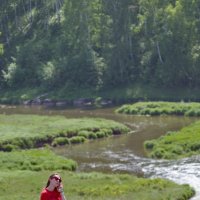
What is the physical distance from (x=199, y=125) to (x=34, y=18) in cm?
9383

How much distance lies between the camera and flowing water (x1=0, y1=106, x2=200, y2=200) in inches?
1815

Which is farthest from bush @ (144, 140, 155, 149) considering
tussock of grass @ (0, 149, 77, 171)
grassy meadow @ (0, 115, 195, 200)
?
tussock of grass @ (0, 149, 77, 171)

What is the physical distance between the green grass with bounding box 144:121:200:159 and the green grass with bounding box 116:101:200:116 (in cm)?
2486

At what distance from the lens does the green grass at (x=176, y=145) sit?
54.0 meters

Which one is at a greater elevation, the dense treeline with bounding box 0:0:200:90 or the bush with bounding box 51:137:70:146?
the dense treeline with bounding box 0:0:200:90

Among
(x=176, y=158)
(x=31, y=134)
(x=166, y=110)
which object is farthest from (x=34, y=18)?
(x=176, y=158)

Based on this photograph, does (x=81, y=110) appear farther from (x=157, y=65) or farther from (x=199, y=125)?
(x=199, y=125)

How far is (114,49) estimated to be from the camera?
119625 millimetres

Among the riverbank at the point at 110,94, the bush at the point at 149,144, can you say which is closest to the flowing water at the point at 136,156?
the bush at the point at 149,144

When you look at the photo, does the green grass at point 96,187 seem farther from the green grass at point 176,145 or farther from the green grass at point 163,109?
the green grass at point 163,109

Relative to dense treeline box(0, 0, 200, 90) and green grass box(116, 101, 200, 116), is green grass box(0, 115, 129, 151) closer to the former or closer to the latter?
green grass box(116, 101, 200, 116)

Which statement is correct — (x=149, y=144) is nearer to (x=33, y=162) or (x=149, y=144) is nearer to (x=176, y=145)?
(x=176, y=145)

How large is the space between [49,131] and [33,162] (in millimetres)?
17457

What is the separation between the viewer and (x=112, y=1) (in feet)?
406
